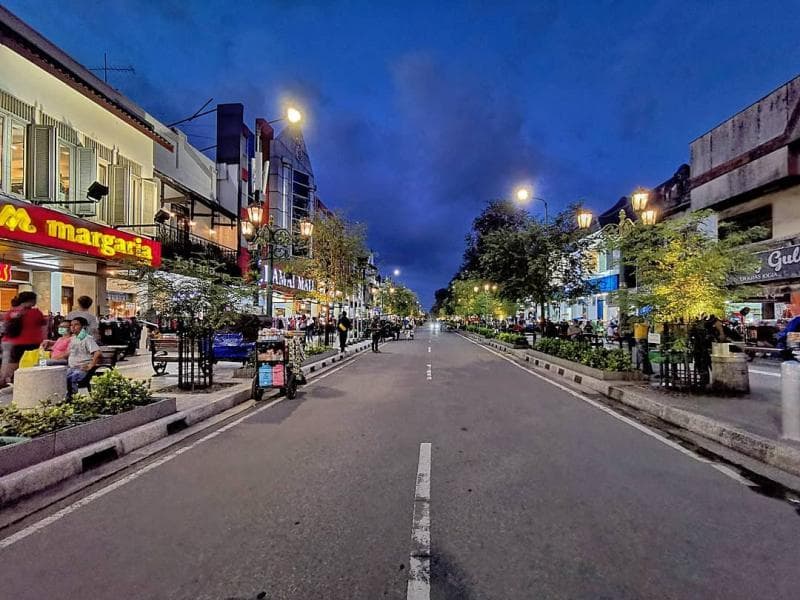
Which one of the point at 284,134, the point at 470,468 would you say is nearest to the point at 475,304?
the point at 284,134

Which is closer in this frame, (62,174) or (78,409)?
(78,409)

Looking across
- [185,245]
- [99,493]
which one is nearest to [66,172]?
[185,245]

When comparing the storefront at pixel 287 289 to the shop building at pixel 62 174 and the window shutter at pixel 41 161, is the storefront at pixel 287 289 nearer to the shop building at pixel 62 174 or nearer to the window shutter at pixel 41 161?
the shop building at pixel 62 174

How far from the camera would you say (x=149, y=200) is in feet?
68.3

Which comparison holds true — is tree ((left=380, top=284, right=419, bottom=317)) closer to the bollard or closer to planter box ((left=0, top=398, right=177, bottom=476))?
planter box ((left=0, top=398, right=177, bottom=476))

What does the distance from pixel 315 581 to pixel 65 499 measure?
10.0 ft

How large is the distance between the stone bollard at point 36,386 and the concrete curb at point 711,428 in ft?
29.8

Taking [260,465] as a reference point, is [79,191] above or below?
above

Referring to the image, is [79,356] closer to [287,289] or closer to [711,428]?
[711,428]

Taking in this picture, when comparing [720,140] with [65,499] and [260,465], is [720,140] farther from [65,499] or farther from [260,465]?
[65,499]

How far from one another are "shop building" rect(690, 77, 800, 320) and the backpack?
2231 centimetres

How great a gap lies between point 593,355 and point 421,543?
11157mm

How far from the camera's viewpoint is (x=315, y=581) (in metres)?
3.14

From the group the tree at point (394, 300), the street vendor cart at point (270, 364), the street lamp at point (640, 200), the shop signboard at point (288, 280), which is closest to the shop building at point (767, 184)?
the street lamp at point (640, 200)
